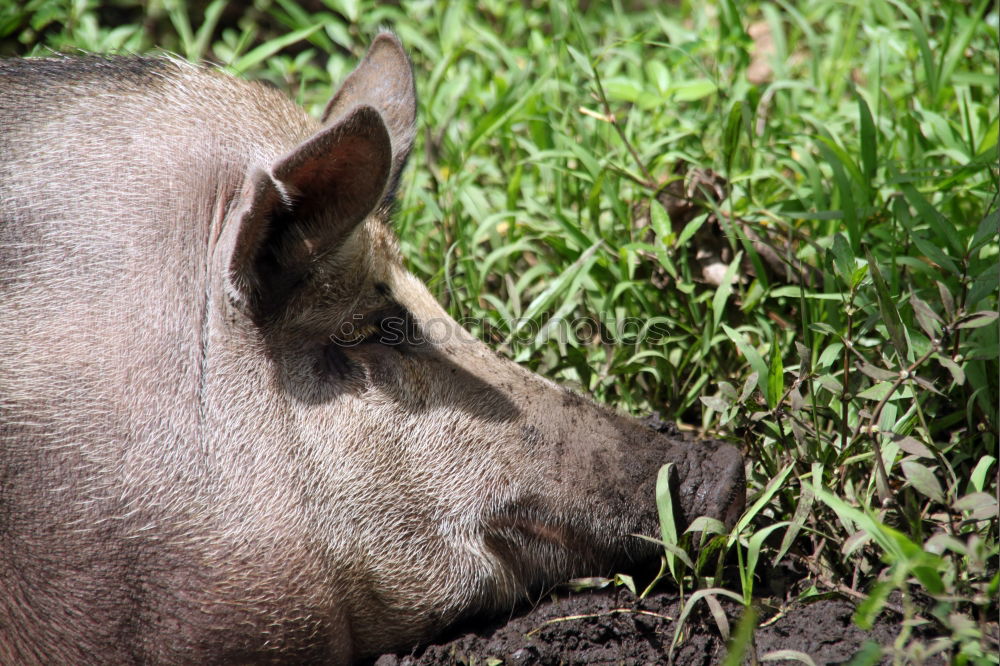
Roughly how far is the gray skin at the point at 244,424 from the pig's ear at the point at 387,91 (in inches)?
14.7

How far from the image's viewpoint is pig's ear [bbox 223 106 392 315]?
2.05 m

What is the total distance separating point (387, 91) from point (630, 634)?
1.59 metres

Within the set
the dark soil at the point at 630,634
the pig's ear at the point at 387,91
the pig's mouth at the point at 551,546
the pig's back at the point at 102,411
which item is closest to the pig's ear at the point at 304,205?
the pig's back at the point at 102,411

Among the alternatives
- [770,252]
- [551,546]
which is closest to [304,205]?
[551,546]

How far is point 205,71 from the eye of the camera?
2629 millimetres

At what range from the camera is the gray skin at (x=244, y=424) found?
2.13 m

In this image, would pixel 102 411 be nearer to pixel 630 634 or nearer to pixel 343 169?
pixel 343 169

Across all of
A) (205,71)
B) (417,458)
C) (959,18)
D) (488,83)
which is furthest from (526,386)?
(959,18)

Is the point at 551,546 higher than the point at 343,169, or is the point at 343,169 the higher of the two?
the point at 343,169

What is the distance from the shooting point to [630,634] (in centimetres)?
231

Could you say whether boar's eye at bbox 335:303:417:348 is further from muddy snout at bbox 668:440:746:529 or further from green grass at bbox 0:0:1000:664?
muddy snout at bbox 668:440:746:529

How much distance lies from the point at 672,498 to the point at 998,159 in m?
1.41

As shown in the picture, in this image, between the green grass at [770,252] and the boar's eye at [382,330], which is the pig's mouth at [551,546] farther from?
the boar's eye at [382,330]

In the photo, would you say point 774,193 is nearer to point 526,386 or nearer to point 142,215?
point 526,386
